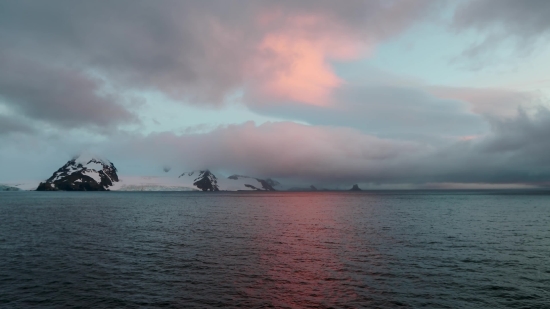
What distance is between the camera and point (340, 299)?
28.7 metres

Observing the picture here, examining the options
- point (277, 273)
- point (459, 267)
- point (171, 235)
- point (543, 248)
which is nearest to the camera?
point (277, 273)

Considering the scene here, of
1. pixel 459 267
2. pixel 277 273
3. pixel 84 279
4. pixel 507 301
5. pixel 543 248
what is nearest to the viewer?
pixel 507 301

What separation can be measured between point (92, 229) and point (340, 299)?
61.7m

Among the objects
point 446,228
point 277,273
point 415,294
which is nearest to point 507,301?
point 415,294

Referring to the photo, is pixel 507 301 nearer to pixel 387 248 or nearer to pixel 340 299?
pixel 340 299

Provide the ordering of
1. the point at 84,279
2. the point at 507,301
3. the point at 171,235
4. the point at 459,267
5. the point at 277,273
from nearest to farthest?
the point at 507,301
the point at 84,279
the point at 277,273
the point at 459,267
the point at 171,235

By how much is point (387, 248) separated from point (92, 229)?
59883mm

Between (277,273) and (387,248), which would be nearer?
(277,273)

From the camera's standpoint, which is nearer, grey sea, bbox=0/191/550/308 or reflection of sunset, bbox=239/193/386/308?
grey sea, bbox=0/191/550/308

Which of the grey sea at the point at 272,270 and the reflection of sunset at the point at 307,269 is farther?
the reflection of sunset at the point at 307,269

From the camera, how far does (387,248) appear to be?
50.8m

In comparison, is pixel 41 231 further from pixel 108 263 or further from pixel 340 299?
pixel 340 299

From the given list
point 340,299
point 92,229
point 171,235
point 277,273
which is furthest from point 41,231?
point 340,299

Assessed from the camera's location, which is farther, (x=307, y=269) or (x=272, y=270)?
(x=307, y=269)
